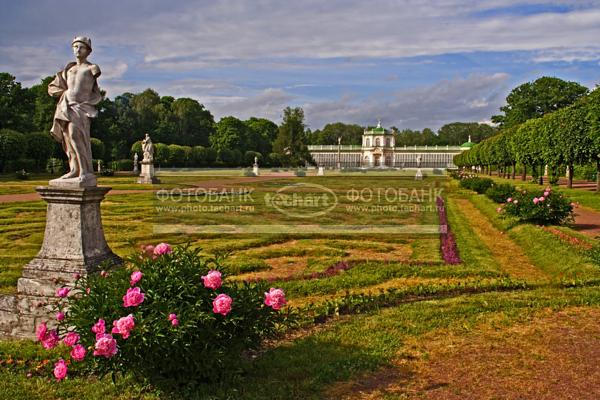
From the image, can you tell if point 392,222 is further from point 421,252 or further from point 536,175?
point 536,175

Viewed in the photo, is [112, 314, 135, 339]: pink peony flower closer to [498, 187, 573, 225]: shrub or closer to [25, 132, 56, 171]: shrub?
[498, 187, 573, 225]: shrub

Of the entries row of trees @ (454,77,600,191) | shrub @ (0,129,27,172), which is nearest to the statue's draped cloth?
row of trees @ (454,77,600,191)

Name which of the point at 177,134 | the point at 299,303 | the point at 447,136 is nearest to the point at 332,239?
the point at 299,303

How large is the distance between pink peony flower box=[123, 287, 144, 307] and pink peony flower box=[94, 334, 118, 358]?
27 cm

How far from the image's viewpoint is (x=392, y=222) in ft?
49.1

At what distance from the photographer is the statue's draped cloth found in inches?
227

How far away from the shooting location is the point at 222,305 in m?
3.74

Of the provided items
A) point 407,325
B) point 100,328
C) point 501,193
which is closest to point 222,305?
point 100,328

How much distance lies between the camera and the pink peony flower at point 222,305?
3736 millimetres

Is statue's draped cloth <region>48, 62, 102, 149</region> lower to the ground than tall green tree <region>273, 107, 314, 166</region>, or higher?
lower

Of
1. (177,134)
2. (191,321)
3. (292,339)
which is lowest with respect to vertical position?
(292,339)

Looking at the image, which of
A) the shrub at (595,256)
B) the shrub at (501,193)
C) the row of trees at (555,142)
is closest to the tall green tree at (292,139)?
the row of trees at (555,142)

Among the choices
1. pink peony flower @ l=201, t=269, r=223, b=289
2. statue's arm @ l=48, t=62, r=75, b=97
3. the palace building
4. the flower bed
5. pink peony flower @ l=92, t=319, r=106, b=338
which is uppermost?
the palace building

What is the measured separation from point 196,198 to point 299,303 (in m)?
15.4
